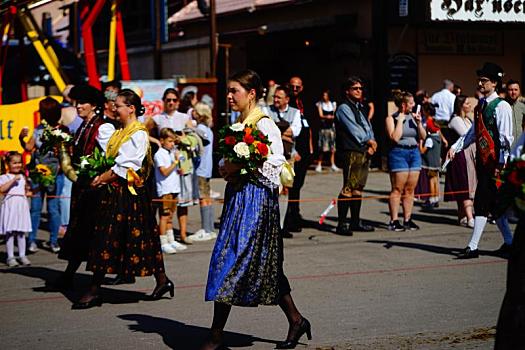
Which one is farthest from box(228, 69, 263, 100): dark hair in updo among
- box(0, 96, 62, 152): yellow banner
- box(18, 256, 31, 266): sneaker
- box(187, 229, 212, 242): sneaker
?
box(0, 96, 62, 152): yellow banner

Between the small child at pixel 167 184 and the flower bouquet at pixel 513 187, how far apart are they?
6.49m

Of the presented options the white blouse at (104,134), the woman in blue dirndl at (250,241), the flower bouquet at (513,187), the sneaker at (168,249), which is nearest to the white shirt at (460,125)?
the sneaker at (168,249)

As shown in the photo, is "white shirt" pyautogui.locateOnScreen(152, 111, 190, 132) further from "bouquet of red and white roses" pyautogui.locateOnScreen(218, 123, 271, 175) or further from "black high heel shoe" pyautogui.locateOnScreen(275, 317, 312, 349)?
"black high heel shoe" pyautogui.locateOnScreen(275, 317, 312, 349)

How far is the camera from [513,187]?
5.18 metres

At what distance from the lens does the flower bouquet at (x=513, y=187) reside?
5.08 metres

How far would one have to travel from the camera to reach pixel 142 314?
8062 millimetres

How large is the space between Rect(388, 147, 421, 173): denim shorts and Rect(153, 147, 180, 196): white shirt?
307cm

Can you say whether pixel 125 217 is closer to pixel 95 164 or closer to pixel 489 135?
pixel 95 164

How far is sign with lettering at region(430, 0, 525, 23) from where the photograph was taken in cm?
1972

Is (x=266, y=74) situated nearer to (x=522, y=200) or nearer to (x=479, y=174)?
(x=479, y=174)

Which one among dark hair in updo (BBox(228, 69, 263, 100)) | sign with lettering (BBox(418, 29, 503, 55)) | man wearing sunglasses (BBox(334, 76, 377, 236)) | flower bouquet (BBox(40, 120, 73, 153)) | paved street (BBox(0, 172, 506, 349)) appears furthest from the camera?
sign with lettering (BBox(418, 29, 503, 55))

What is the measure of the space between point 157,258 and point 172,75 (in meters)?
13.0

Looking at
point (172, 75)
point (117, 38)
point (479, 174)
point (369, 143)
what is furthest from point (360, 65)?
point (479, 174)

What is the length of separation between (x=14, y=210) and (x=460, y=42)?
1380 cm
